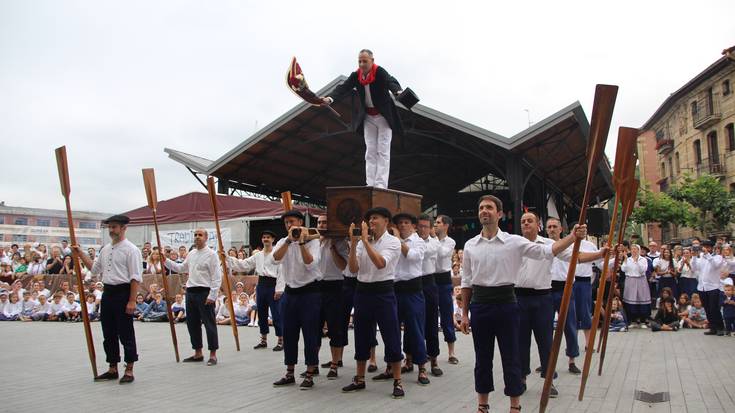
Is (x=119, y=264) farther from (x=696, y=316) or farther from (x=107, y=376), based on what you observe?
(x=696, y=316)

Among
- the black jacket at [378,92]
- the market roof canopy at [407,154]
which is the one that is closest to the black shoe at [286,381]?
the black jacket at [378,92]

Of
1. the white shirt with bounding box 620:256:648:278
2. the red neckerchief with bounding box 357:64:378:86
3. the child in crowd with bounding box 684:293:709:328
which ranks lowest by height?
the child in crowd with bounding box 684:293:709:328

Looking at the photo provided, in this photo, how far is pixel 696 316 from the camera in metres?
12.1

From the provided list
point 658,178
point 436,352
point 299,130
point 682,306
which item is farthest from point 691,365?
point 658,178

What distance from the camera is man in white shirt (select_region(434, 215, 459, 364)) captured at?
771 cm

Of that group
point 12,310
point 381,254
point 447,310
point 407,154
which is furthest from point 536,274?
point 12,310

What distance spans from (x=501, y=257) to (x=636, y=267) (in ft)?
28.8

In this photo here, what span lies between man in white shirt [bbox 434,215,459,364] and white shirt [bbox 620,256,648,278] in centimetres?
613

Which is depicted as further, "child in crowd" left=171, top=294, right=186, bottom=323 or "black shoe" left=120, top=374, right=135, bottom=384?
"child in crowd" left=171, top=294, right=186, bottom=323

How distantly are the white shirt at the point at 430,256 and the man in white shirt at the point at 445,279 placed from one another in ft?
0.40

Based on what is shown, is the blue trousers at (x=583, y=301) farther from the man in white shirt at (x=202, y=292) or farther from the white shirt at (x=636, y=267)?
the man in white shirt at (x=202, y=292)

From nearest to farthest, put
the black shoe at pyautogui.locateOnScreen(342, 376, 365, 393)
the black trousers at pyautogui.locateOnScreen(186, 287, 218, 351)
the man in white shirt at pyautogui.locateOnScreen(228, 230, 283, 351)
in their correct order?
the black shoe at pyautogui.locateOnScreen(342, 376, 365, 393)
the black trousers at pyautogui.locateOnScreen(186, 287, 218, 351)
the man in white shirt at pyautogui.locateOnScreen(228, 230, 283, 351)

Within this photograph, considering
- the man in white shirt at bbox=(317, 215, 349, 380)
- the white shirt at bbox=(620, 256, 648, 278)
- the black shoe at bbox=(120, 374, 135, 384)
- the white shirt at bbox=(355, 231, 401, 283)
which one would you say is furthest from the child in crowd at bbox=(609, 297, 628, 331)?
the black shoe at bbox=(120, 374, 135, 384)

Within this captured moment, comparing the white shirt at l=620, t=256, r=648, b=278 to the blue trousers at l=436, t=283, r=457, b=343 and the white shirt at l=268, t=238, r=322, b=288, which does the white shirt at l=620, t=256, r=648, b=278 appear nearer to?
the blue trousers at l=436, t=283, r=457, b=343
